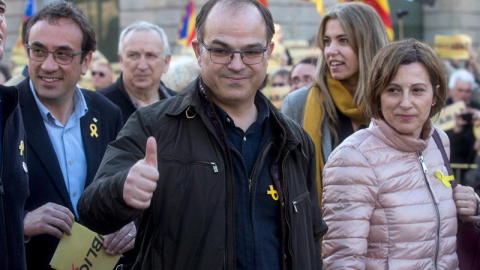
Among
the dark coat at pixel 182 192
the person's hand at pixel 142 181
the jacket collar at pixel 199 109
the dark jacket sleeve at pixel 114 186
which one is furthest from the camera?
the jacket collar at pixel 199 109

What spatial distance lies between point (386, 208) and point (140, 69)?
3146 millimetres

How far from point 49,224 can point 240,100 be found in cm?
132

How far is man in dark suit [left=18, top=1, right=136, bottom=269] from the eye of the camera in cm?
448

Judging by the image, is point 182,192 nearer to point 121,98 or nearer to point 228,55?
point 228,55

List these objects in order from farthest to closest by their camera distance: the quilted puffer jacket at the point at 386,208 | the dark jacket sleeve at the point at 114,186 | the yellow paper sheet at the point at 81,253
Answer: the yellow paper sheet at the point at 81,253 → the quilted puffer jacket at the point at 386,208 → the dark jacket sleeve at the point at 114,186

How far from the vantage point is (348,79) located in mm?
5379

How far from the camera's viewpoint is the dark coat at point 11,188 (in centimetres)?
350

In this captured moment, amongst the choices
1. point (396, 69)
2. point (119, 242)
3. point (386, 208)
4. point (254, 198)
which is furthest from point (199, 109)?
point (119, 242)

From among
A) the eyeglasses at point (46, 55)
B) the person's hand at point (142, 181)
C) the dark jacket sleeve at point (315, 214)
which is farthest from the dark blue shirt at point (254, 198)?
the eyeglasses at point (46, 55)

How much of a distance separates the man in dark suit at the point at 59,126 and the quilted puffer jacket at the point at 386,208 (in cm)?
114

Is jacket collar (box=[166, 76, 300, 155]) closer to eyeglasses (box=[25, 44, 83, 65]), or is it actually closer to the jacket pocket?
the jacket pocket

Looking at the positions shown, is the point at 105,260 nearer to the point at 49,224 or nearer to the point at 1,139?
the point at 49,224

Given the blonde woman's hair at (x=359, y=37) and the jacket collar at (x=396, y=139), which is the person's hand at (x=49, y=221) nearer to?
the jacket collar at (x=396, y=139)

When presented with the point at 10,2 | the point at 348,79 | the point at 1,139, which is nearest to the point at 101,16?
the point at 10,2
